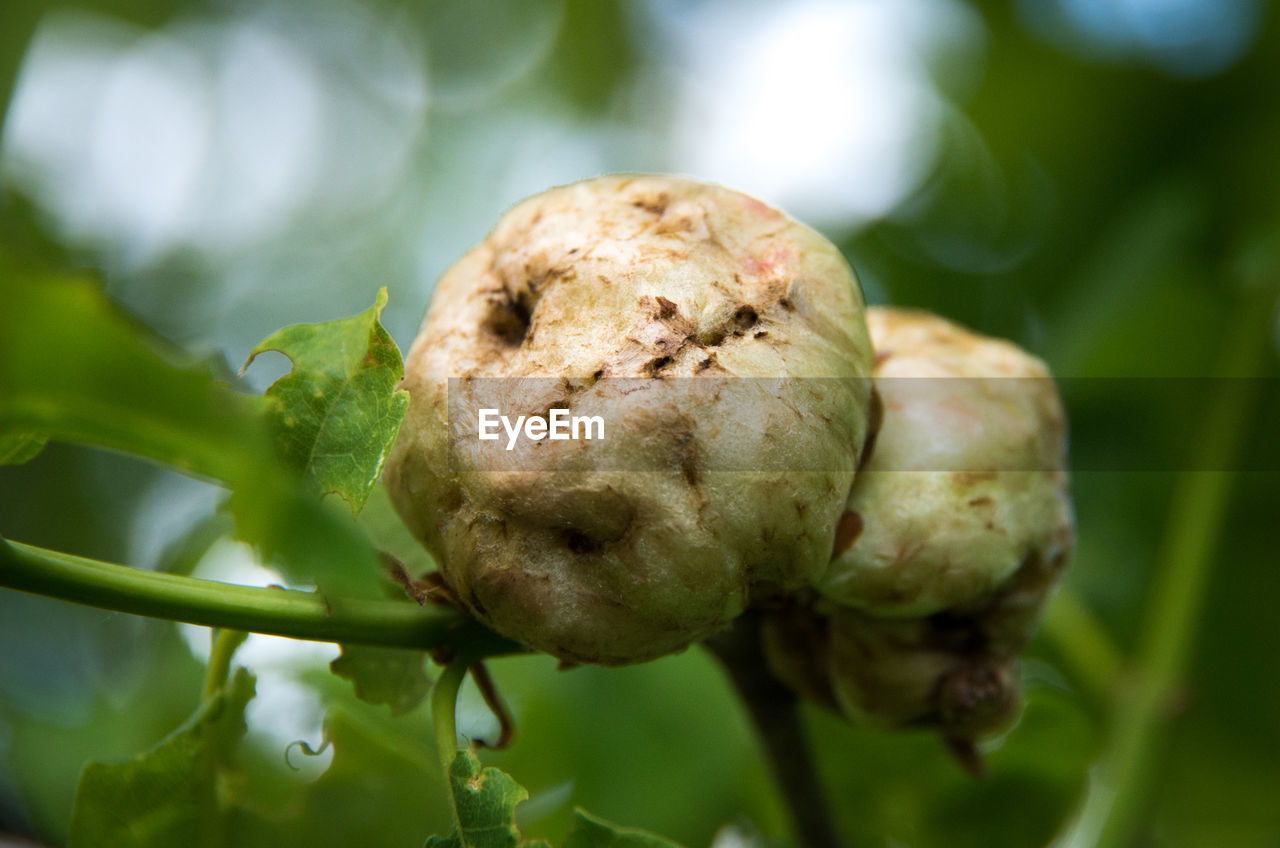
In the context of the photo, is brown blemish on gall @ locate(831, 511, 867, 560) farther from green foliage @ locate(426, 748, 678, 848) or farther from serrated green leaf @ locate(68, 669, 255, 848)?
serrated green leaf @ locate(68, 669, 255, 848)

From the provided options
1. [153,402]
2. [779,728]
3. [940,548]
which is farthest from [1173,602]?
[153,402]

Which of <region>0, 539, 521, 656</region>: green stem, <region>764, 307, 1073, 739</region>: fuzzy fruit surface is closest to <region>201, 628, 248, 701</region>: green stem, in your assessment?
<region>0, 539, 521, 656</region>: green stem

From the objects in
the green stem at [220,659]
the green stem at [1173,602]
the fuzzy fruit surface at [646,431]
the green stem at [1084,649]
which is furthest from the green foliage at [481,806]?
the green stem at [1084,649]

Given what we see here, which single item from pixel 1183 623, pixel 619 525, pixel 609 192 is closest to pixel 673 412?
pixel 619 525

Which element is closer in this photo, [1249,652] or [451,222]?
[1249,652]

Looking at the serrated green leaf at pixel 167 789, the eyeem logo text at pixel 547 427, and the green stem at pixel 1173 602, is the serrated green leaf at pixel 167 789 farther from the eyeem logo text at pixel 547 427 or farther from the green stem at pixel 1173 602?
the green stem at pixel 1173 602

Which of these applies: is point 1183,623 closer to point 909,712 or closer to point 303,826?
point 909,712
